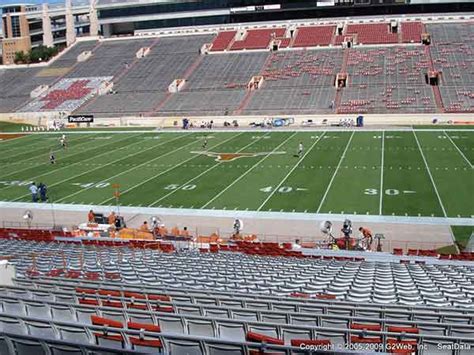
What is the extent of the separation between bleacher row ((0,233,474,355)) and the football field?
10226mm

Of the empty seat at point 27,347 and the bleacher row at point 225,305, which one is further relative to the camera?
the bleacher row at point 225,305

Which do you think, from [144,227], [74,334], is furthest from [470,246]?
[74,334]

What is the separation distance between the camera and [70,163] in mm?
34656

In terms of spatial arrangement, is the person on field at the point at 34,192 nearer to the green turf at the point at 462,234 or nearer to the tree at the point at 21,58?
the green turf at the point at 462,234

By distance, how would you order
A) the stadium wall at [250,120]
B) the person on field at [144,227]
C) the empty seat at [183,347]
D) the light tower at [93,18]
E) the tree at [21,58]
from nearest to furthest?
the empty seat at [183,347] < the person on field at [144,227] < the stadium wall at [250,120] < the tree at [21,58] < the light tower at [93,18]

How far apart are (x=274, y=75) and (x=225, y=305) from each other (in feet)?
181

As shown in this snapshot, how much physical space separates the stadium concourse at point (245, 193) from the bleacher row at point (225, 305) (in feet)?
0.08

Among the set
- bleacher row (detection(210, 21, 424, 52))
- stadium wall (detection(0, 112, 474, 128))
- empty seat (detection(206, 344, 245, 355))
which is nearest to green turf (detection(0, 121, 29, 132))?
stadium wall (detection(0, 112, 474, 128))

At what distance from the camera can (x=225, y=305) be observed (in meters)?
6.93

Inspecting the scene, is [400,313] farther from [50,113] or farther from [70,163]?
[50,113]

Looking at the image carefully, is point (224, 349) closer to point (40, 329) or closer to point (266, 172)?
point (40, 329)

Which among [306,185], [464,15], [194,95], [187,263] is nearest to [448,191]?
[306,185]

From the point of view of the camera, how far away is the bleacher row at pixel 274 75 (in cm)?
→ 5259

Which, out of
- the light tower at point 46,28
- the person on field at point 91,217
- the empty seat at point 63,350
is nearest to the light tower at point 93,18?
the light tower at point 46,28
